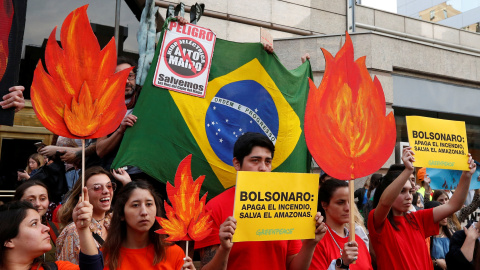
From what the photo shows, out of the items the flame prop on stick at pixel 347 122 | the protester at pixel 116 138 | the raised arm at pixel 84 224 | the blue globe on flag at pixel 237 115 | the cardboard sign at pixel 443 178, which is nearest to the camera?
the raised arm at pixel 84 224

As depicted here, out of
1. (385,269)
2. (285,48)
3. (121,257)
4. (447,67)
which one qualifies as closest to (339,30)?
(285,48)

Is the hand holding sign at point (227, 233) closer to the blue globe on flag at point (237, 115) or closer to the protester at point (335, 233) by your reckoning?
the protester at point (335, 233)

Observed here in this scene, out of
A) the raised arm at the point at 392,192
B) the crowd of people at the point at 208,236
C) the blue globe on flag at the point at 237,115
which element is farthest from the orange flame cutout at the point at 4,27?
the raised arm at the point at 392,192

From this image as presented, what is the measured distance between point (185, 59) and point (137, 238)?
205 cm

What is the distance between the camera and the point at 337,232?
3553 mm

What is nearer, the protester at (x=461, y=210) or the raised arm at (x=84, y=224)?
the raised arm at (x=84, y=224)

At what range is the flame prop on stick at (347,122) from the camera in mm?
3145

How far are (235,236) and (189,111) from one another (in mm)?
2154

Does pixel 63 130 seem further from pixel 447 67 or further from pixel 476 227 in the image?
pixel 447 67

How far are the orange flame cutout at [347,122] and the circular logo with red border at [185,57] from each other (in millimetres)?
1791

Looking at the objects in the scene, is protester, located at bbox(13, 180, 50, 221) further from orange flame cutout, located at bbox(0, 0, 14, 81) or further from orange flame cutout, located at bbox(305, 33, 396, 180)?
orange flame cutout, located at bbox(305, 33, 396, 180)

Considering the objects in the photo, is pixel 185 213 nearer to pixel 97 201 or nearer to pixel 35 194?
pixel 97 201

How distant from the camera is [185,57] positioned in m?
4.71

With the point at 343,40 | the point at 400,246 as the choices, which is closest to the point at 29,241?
the point at 400,246
